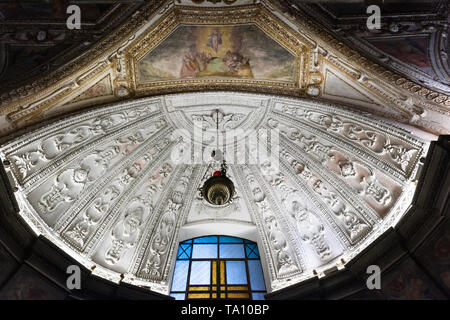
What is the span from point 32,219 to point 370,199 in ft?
25.2

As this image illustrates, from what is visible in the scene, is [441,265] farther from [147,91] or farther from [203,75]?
[147,91]

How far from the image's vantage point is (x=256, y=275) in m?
10.6

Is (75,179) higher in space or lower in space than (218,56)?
lower

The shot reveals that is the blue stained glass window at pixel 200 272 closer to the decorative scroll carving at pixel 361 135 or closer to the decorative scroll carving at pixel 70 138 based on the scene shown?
the decorative scroll carving at pixel 70 138

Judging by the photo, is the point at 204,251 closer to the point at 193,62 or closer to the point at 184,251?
the point at 184,251

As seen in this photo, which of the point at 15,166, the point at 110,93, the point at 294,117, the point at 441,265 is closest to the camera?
the point at 441,265

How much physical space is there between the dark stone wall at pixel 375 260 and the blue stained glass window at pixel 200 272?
201 centimetres

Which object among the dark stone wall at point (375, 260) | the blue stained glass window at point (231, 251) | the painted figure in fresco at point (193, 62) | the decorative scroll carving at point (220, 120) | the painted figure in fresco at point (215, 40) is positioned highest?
the painted figure in fresco at point (215, 40)

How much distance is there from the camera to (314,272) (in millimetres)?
9781

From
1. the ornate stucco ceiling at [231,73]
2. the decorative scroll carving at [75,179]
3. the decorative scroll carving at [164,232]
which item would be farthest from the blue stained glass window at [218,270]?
the ornate stucco ceiling at [231,73]

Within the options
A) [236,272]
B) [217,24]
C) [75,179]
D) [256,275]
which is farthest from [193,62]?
Answer: [256,275]

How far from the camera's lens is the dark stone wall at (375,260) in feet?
22.6

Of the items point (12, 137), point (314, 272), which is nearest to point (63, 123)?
point (12, 137)

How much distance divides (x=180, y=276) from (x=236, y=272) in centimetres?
148
